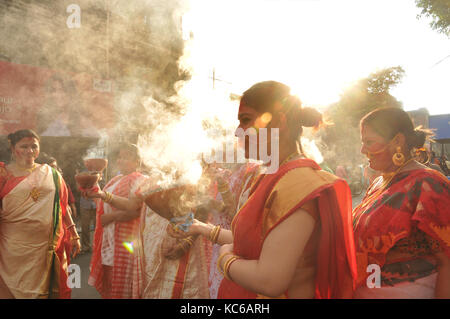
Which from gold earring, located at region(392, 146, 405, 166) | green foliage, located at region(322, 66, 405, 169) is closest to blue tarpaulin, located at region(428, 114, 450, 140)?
green foliage, located at region(322, 66, 405, 169)

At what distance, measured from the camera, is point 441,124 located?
17.6 meters

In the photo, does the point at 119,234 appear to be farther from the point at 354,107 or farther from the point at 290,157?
the point at 354,107

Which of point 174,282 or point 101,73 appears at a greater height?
point 101,73

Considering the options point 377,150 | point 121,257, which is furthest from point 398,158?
point 121,257

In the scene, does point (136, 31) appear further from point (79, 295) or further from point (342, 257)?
point (342, 257)

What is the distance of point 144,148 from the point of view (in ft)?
14.3

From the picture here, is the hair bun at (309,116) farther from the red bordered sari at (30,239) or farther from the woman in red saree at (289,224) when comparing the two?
the red bordered sari at (30,239)

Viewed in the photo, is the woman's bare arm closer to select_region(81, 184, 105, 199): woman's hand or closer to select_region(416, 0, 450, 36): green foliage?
select_region(81, 184, 105, 199): woman's hand

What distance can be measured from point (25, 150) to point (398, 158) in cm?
385

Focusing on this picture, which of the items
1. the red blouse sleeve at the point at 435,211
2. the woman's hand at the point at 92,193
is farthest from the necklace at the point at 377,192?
the woman's hand at the point at 92,193

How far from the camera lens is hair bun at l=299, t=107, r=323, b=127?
1.43 m

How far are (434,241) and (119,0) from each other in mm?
9756

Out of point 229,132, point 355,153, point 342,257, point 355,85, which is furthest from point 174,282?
point 355,153

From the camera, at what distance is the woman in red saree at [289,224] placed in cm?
115
